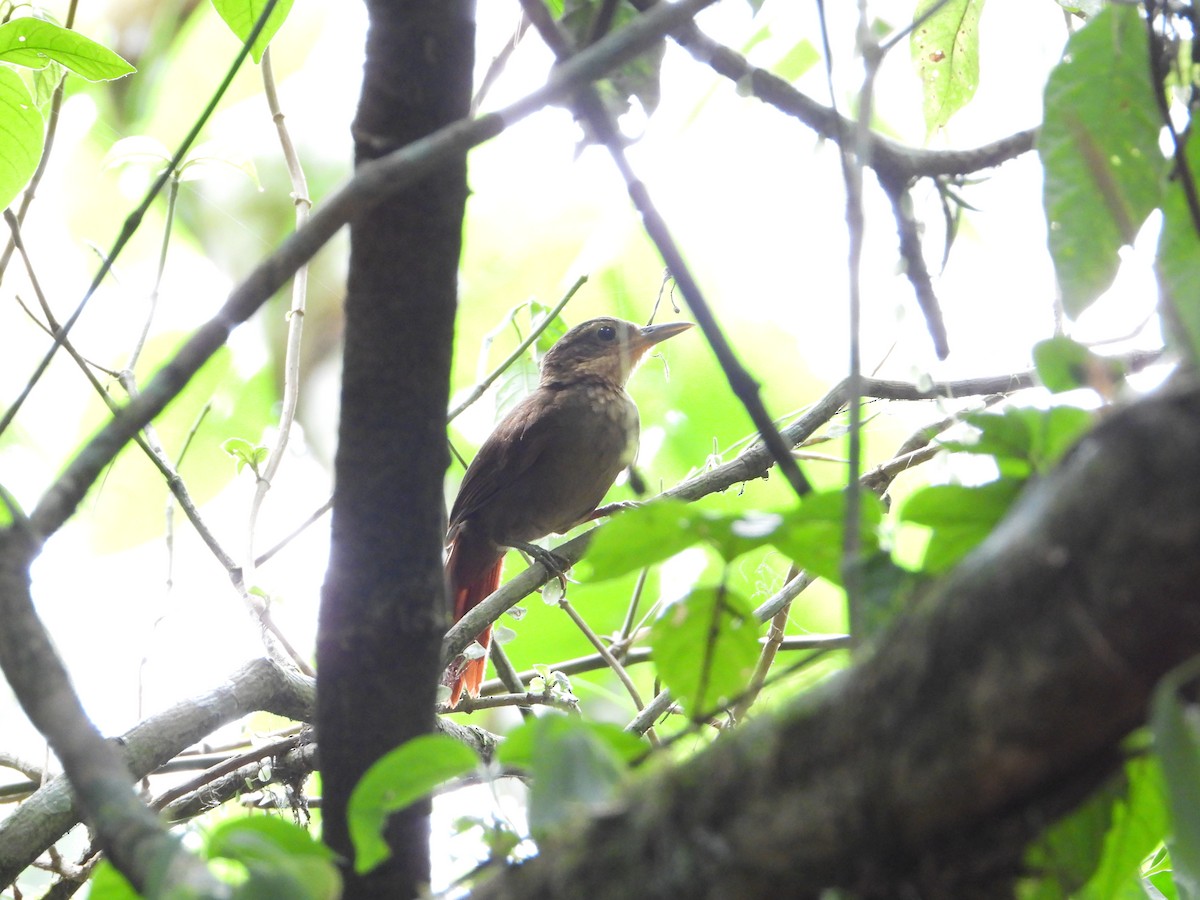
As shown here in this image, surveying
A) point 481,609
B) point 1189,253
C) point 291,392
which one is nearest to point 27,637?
point 1189,253

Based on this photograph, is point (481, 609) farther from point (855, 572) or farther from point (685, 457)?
point (685, 457)

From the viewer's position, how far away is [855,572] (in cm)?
78

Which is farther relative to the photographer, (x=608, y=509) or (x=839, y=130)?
(x=608, y=509)

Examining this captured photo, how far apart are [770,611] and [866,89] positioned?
1351 mm

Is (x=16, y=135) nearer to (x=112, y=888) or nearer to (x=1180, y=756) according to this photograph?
(x=112, y=888)

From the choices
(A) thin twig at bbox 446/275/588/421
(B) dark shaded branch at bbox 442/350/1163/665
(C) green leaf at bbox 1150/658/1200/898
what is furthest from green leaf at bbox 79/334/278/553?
(C) green leaf at bbox 1150/658/1200/898

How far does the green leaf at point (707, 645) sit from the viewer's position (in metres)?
0.95

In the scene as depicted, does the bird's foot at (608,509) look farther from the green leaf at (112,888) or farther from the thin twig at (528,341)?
the green leaf at (112,888)

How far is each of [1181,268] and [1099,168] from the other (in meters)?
0.19

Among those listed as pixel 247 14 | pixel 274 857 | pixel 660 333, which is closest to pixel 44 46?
pixel 247 14

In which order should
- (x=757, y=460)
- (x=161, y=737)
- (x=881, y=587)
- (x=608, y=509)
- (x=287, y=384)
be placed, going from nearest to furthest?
(x=881, y=587) → (x=161, y=737) → (x=757, y=460) → (x=287, y=384) → (x=608, y=509)

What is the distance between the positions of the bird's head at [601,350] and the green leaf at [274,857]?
312 centimetres

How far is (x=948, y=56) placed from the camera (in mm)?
1852

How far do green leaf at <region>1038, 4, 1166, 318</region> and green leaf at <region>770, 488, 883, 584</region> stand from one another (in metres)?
0.32
